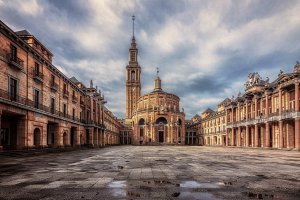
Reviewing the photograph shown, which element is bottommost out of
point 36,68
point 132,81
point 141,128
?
point 141,128

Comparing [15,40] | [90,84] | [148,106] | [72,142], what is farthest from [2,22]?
[148,106]

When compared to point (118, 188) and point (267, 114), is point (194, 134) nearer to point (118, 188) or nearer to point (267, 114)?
point (267, 114)

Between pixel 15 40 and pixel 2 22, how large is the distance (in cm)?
264

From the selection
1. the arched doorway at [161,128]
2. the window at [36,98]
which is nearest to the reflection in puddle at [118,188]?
the window at [36,98]

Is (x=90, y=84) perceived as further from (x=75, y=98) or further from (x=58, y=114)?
(x=58, y=114)

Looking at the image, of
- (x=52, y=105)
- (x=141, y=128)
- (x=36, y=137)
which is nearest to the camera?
(x=36, y=137)

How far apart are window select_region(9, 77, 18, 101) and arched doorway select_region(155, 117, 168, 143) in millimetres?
68921

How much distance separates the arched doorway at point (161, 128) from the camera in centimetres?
9088

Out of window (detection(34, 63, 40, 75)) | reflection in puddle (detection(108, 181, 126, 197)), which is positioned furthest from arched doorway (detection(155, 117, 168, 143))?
reflection in puddle (detection(108, 181, 126, 197))

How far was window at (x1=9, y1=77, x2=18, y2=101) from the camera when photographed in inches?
911

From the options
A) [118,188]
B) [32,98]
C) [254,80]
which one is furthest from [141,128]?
[118,188]

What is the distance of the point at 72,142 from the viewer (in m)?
43.8

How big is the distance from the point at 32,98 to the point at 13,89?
3402 millimetres

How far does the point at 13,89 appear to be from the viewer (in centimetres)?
2381
